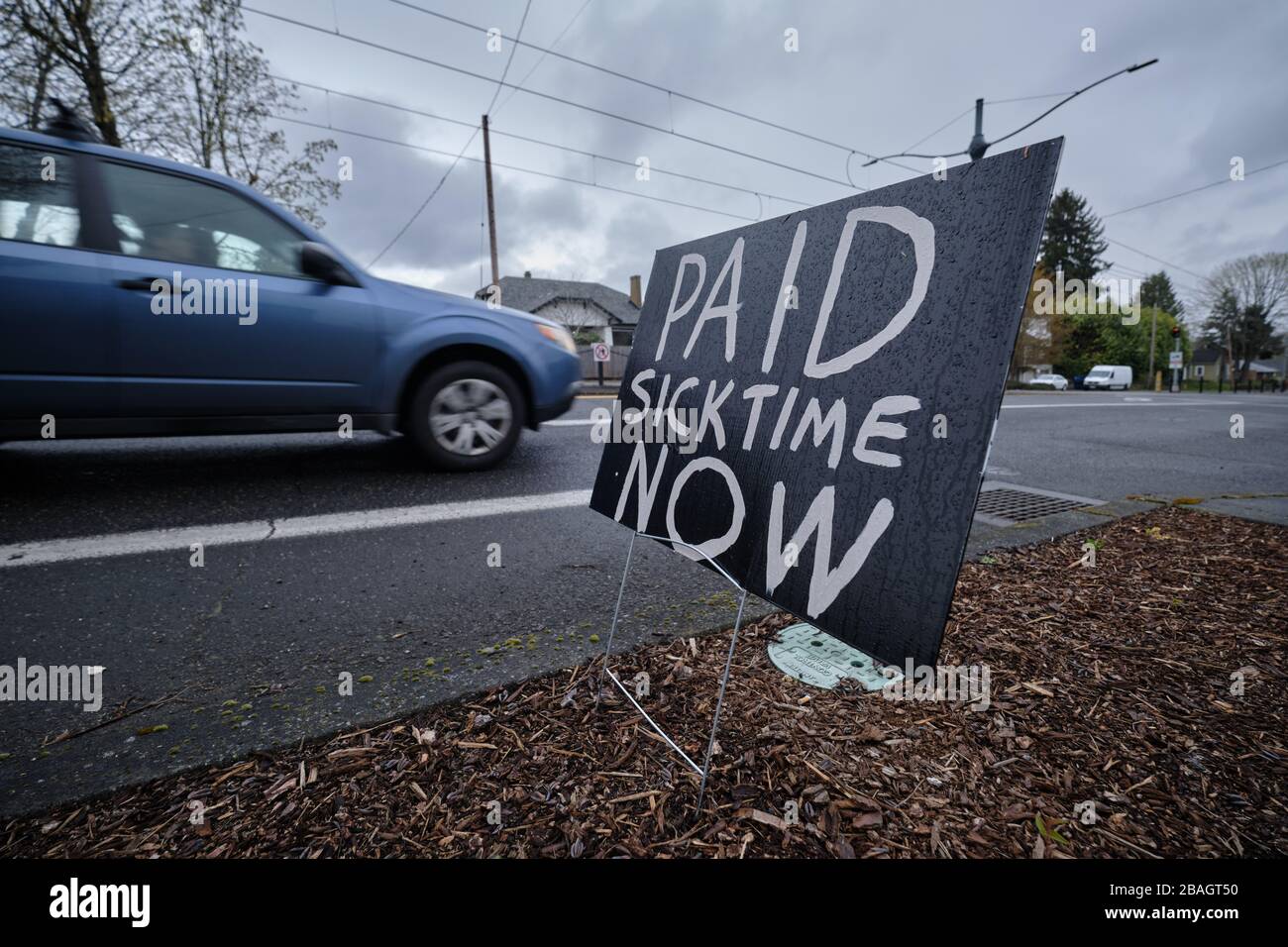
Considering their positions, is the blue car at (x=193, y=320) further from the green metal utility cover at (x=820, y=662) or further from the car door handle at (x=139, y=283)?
the green metal utility cover at (x=820, y=662)

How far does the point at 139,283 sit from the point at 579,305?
43011 mm

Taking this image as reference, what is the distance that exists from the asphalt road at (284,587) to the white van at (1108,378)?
4369 centimetres

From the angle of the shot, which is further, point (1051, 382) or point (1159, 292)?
point (1159, 292)

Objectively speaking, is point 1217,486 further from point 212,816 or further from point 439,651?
point 212,816

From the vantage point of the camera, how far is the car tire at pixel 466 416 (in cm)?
408

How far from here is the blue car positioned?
307 cm

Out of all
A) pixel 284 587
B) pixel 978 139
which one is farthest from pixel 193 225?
pixel 978 139

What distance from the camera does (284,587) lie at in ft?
7.63

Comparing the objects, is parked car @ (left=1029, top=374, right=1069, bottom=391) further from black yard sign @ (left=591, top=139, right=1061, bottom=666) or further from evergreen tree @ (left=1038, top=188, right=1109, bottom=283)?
black yard sign @ (left=591, top=139, right=1061, bottom=666)

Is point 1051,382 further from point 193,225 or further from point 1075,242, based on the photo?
point 193,225

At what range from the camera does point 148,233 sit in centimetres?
332

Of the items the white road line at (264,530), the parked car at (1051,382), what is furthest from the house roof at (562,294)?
the white road line at (264,530)
